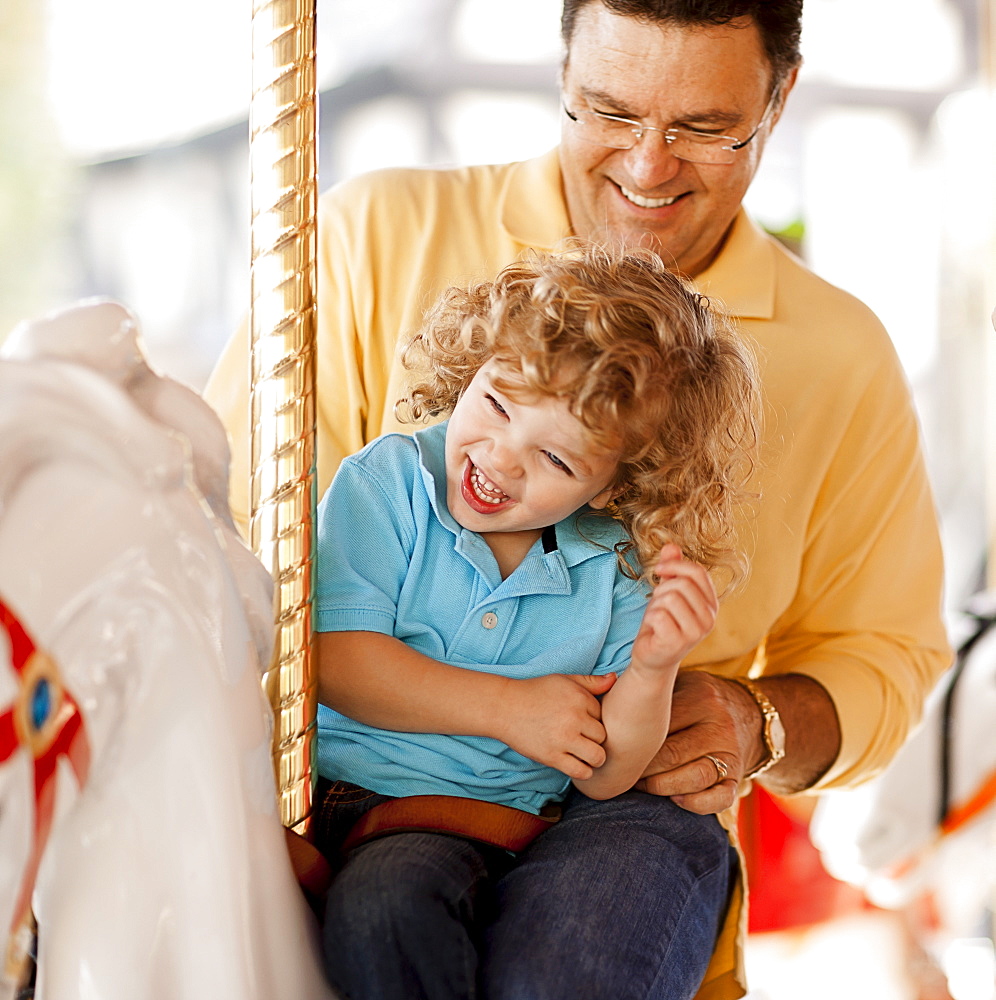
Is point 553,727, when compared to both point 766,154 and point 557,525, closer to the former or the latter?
point 557,525

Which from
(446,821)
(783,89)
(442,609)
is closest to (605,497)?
(442,609)

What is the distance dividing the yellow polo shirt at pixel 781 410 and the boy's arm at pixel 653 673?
0.37 metres

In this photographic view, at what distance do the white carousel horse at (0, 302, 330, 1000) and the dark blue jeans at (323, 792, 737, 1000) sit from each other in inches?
2.5

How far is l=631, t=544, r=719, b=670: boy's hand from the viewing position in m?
0.73

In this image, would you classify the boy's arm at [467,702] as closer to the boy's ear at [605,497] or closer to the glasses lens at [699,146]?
the boy's ear at [605,497]

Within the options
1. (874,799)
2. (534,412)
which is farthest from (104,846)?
(874,799)

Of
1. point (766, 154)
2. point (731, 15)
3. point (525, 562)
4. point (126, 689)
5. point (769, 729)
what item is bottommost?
point (769, 729)

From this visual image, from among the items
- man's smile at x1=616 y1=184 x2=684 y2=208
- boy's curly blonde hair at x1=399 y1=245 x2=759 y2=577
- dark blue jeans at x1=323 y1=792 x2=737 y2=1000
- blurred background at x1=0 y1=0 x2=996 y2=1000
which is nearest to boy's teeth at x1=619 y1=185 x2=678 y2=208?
man's smile at x1=616 y1=184 x2=684 y2=208

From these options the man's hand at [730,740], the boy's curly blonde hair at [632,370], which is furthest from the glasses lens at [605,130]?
the man's hand at [730,740]

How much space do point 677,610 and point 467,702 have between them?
160 mm

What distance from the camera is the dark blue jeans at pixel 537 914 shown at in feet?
2.10

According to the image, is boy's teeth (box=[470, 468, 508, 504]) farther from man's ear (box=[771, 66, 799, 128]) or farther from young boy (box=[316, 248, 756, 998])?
man's ear (box=[771, 66, 799, 128])

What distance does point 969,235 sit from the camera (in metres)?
2.86

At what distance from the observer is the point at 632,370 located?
0.82 meters
